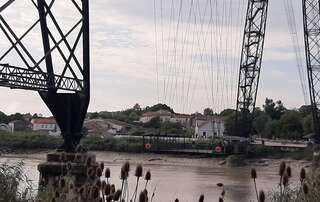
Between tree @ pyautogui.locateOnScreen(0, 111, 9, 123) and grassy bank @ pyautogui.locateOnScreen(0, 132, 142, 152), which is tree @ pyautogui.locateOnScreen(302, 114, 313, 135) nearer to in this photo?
grassy bank @ pyautogui.locateOnScreen(0, 132, 142, 152)

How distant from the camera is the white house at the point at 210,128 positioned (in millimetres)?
84062

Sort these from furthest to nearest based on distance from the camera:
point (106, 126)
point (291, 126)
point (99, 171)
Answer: point (106, 126), point (291, 126), point (99, 171)

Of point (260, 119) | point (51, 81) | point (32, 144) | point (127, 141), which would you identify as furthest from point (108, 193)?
point (260, 119)

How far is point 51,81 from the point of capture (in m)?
22.9

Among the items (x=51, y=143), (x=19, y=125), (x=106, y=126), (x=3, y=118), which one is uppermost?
(x=3, y=118)

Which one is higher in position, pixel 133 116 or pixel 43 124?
pixel 133 116

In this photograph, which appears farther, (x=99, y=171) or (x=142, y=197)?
(x=99, y=171)

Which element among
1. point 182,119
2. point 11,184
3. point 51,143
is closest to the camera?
point 11,184

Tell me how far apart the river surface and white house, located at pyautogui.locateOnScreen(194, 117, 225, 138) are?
740 inches

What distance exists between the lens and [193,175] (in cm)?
4684

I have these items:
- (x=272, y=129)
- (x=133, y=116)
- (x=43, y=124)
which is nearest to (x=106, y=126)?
(x=43, y=124)

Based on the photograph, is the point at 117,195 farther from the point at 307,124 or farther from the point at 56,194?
the point at 307,124

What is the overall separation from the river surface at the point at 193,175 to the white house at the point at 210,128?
18790mm

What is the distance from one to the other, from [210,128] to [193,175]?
4757cm
